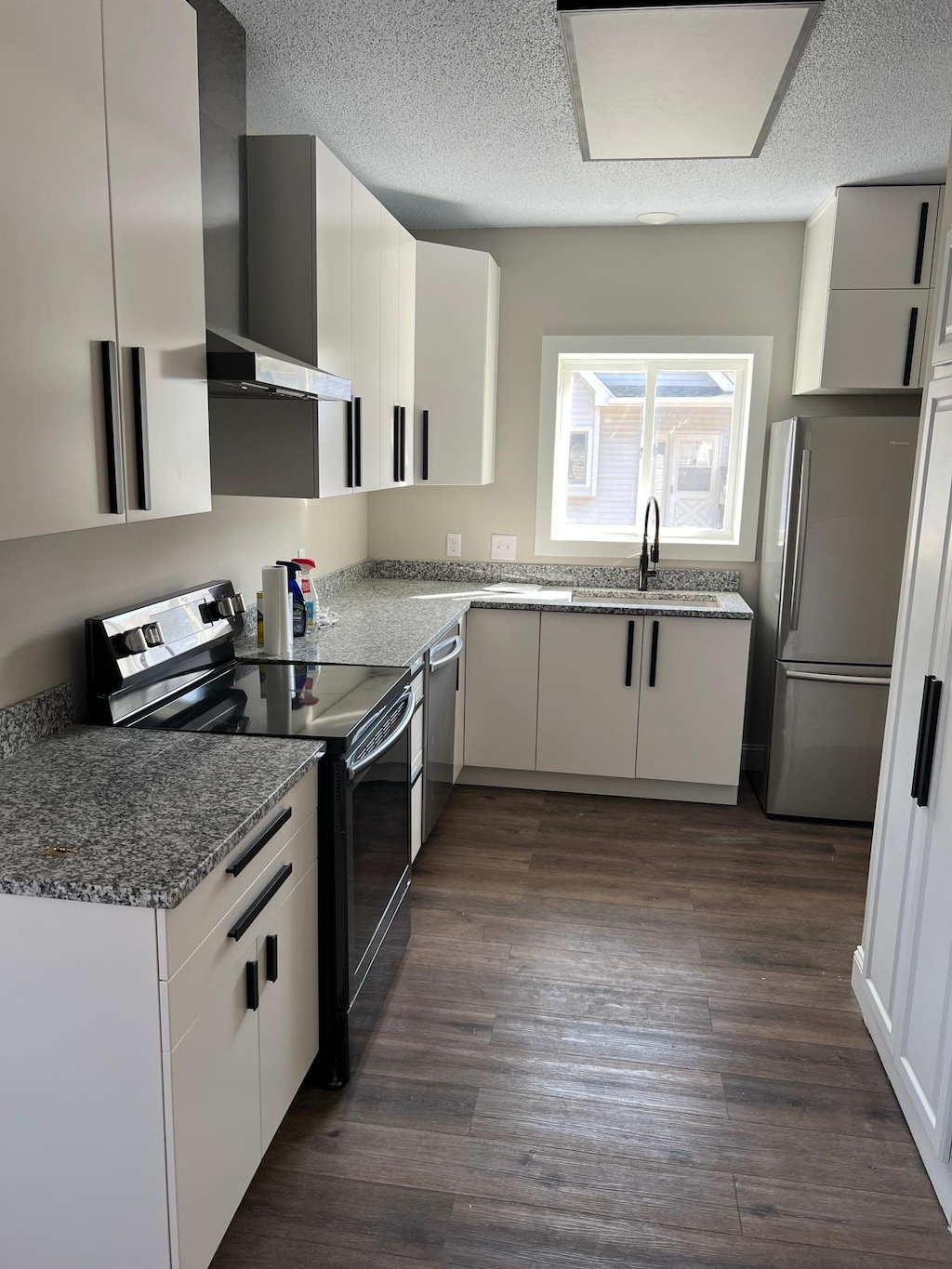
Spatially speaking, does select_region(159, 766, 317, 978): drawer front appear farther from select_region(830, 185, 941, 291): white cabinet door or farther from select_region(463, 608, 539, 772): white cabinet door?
select_region(830, 185, 941, 291): white cabinet door

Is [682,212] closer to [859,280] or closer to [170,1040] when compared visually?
[859,280]

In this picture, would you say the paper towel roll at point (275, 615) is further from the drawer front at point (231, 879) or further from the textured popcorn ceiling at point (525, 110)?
the textured popcorn ceiling at point (525, 110)

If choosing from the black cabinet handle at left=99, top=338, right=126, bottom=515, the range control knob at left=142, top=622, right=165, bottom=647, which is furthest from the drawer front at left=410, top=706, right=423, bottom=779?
the black cabinet handle at left=99, top=338, right=126, bottom=515

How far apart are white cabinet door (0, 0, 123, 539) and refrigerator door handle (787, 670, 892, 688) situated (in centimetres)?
293

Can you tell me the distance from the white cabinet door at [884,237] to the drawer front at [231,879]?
9.69 ft

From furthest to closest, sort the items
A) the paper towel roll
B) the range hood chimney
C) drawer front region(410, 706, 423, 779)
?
drawer front region(410, 706, 423, 779) → the paper towel roll → the range hood chimney

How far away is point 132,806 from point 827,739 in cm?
297

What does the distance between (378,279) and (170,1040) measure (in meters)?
2.64

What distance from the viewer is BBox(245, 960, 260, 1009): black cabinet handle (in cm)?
159

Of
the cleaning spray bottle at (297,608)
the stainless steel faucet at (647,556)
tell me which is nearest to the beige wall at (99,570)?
the cleaning spray bottle at (297,608)

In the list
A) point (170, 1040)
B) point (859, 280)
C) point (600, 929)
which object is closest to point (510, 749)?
point (600, 929)

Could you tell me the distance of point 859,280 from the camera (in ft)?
11.5

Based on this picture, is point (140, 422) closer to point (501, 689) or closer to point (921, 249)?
point (501, 689)

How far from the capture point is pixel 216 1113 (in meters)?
1.49
